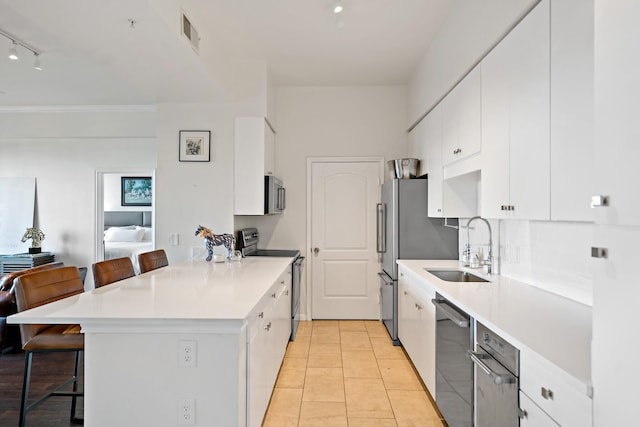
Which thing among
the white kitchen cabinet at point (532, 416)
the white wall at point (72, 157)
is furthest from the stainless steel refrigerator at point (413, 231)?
the white wall at point (72, 157)

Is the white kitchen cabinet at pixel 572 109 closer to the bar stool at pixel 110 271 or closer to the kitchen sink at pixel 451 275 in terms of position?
the kitchen sink at pixel 451 275

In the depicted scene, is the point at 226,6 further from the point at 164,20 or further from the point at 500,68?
the point at 500,68

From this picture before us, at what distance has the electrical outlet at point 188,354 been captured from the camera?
5.52ft

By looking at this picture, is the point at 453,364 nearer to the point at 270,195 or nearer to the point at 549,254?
the point at 549,254

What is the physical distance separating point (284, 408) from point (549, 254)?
80.4 inches

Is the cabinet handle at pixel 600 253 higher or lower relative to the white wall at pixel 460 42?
lower

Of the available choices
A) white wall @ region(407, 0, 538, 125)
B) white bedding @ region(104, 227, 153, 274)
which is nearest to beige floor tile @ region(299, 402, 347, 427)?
white wall @ region(407, 0, 538, 125)

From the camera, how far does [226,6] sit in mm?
A: 2932

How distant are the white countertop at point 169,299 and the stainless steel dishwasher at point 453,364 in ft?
3.67

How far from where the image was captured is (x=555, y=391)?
3.88 ft

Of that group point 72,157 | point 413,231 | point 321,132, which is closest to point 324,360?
point 413,231

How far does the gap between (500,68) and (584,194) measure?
1052mm

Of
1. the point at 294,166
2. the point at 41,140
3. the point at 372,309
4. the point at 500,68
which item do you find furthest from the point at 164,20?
the point at 41,140

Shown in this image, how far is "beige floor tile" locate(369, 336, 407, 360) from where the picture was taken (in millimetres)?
3605
